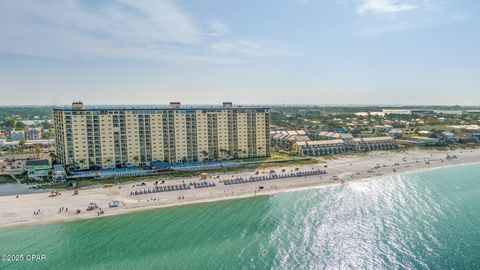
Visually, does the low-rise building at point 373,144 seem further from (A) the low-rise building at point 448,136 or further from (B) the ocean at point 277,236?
(B) the ocean at point 277,236

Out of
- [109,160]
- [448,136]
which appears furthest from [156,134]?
[448,136]

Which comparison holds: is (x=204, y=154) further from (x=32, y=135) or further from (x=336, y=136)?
(x=32, y=135)

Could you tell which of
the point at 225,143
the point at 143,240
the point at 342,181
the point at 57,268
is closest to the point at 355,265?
the point at 143,240

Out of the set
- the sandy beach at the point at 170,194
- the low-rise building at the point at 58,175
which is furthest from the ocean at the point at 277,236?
the low-rise building at the point at 58,175

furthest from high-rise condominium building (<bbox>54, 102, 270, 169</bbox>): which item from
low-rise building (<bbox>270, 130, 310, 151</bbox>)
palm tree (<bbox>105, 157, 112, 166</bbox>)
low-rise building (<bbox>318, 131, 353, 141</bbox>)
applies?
low-rise building (<bbox>318, 131, 353, 141</bbox>)

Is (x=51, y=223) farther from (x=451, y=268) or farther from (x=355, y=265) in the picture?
(x=451, y=268)

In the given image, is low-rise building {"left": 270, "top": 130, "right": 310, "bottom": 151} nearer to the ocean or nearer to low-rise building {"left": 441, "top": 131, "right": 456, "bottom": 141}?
the ocean
